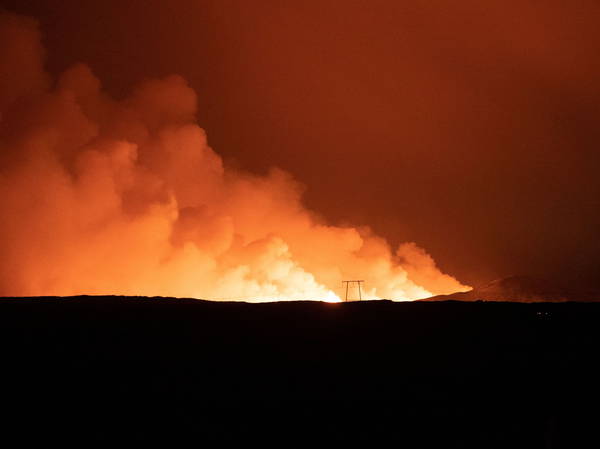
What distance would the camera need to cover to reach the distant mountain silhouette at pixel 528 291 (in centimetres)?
7062

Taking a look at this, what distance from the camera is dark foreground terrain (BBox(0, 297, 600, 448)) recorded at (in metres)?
10.2

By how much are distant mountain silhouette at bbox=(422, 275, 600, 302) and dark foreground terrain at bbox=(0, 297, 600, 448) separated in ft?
185

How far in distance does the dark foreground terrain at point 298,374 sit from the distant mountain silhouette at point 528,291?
56334 mm

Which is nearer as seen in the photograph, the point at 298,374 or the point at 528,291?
the point at 298,374

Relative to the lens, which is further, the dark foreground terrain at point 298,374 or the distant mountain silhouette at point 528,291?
the distant mountain silhouette at point 528,291

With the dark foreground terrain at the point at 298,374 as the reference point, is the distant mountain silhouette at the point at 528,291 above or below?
above

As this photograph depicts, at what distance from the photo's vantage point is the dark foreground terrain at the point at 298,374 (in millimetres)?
10164

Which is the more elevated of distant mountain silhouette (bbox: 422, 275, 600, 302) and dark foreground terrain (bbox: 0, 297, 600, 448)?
distant mountain silhouette (bbox: 422, 275, 600, 302)

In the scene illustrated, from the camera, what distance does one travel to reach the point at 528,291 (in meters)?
73.9

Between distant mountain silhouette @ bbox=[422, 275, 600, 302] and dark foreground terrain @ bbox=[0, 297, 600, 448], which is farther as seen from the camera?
distant mountain silhouette @ bbox=[422, 275, 600, 302]

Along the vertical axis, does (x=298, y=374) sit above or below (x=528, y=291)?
below

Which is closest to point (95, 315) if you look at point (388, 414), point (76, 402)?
point (76, 402)

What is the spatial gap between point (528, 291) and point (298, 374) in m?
70.4

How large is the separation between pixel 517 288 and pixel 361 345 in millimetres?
69059
